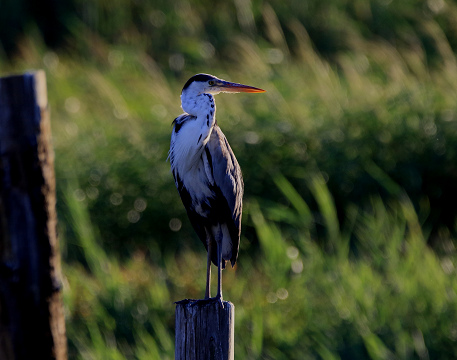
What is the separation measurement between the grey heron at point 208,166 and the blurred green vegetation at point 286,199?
920 millimetres

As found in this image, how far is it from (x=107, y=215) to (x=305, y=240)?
1.73m

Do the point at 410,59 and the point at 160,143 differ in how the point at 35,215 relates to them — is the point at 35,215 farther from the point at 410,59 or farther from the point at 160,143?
the point at 410,59

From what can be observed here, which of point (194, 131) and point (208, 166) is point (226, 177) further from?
point (194, 131)

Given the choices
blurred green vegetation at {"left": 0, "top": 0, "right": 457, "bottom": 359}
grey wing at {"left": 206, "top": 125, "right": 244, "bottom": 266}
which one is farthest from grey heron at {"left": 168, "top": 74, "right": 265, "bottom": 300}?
blurred green vegetation at {"left": 0, "top": 0, "right": 457, "bottom": 359}

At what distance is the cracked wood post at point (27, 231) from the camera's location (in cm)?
233

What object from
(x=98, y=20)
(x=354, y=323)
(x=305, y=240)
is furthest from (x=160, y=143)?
(x=98, y=20)

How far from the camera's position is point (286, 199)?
5.46 m

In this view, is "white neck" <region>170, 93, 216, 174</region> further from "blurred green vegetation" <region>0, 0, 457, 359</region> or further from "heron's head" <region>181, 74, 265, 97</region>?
"blurred green vegetation" <region>0, 0, 457, 359</region>

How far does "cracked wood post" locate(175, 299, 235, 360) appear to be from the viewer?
2199 millimetres

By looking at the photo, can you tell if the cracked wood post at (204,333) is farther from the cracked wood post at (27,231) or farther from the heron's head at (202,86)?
the heron's head at (202,86)

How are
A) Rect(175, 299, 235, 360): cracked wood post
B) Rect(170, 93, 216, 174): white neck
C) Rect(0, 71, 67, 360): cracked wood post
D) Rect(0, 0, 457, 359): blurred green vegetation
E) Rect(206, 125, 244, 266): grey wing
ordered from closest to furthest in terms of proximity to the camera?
Rect(175, 299, 235, 360): cracked wood post → Rect(0, 71, 67, 360): cracked wood post → Rect(170, 93, 216, 174): white neck → Rect(206, 125, 244, 266): grey wing → Rect(0, 0, 457, 359): blurred green vegetation

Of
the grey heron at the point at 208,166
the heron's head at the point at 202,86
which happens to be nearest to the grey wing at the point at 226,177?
the grey heron at the point at 208,166

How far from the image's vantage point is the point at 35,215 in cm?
239

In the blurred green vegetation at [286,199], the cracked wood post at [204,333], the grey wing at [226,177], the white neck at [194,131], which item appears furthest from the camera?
the blurred green vegetation at [286,199]
